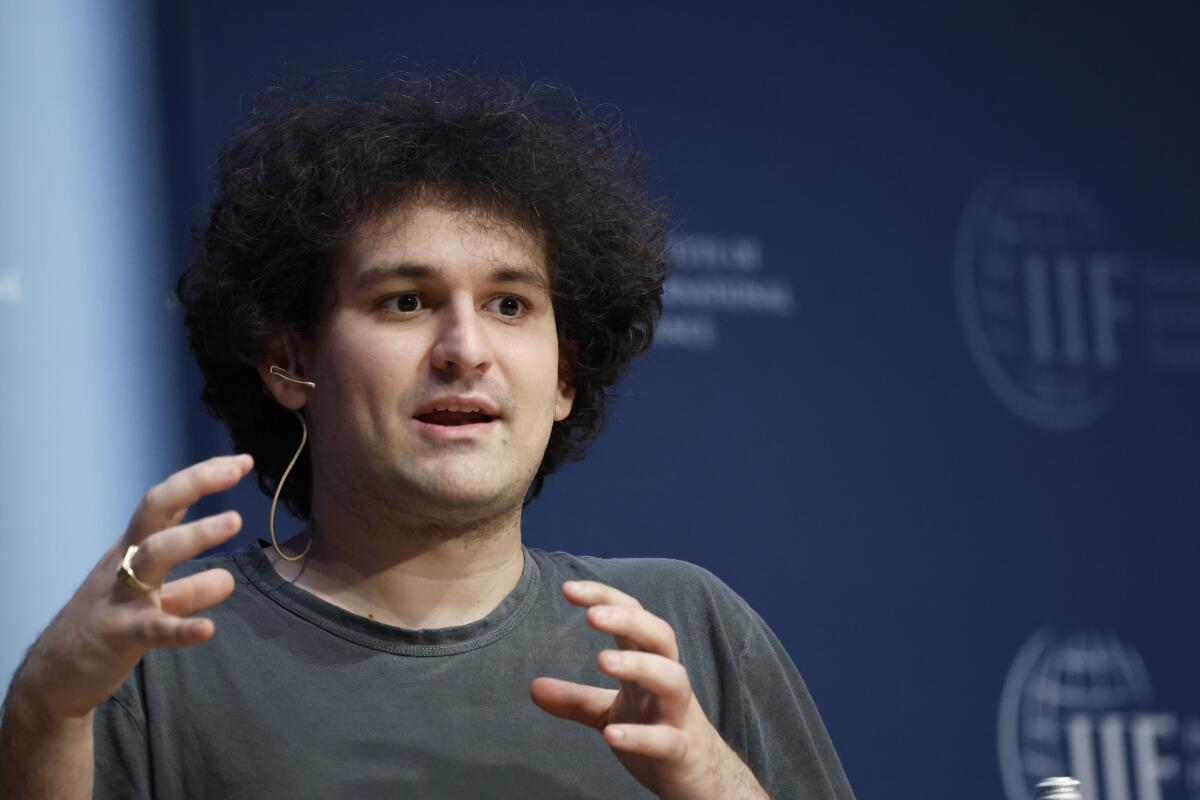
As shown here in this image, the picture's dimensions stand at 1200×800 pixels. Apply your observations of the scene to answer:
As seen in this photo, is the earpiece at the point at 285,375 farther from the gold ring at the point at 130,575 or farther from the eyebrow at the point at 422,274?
the gold ring at the point at 130,575

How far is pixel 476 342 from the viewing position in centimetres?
170

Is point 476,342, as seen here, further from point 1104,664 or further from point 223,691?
point 1104,664

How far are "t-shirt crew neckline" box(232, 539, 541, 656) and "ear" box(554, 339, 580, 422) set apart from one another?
0.34 m

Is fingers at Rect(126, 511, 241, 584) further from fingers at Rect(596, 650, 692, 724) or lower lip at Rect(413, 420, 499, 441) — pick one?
lower lip at Rect(413, 420, 499, 441)

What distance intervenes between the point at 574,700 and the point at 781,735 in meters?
0.49

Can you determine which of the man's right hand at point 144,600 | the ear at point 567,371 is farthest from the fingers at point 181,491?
the ear at point 567,371

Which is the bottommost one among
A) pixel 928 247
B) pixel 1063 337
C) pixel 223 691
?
pixel 223 691

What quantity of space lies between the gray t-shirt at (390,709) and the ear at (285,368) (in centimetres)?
19

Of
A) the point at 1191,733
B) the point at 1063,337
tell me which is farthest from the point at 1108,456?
the point at 1191,733

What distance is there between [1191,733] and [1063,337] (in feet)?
2.81

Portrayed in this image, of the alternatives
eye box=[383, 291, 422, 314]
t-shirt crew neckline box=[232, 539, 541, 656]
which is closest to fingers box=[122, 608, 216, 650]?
t-shirt crew neckline box=[232, 539, 541, 656]

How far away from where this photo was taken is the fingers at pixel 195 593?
1.29 metres

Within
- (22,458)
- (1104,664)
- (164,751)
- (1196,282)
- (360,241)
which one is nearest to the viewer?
(164,751)

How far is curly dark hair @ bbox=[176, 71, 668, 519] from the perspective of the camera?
6.10 feet
